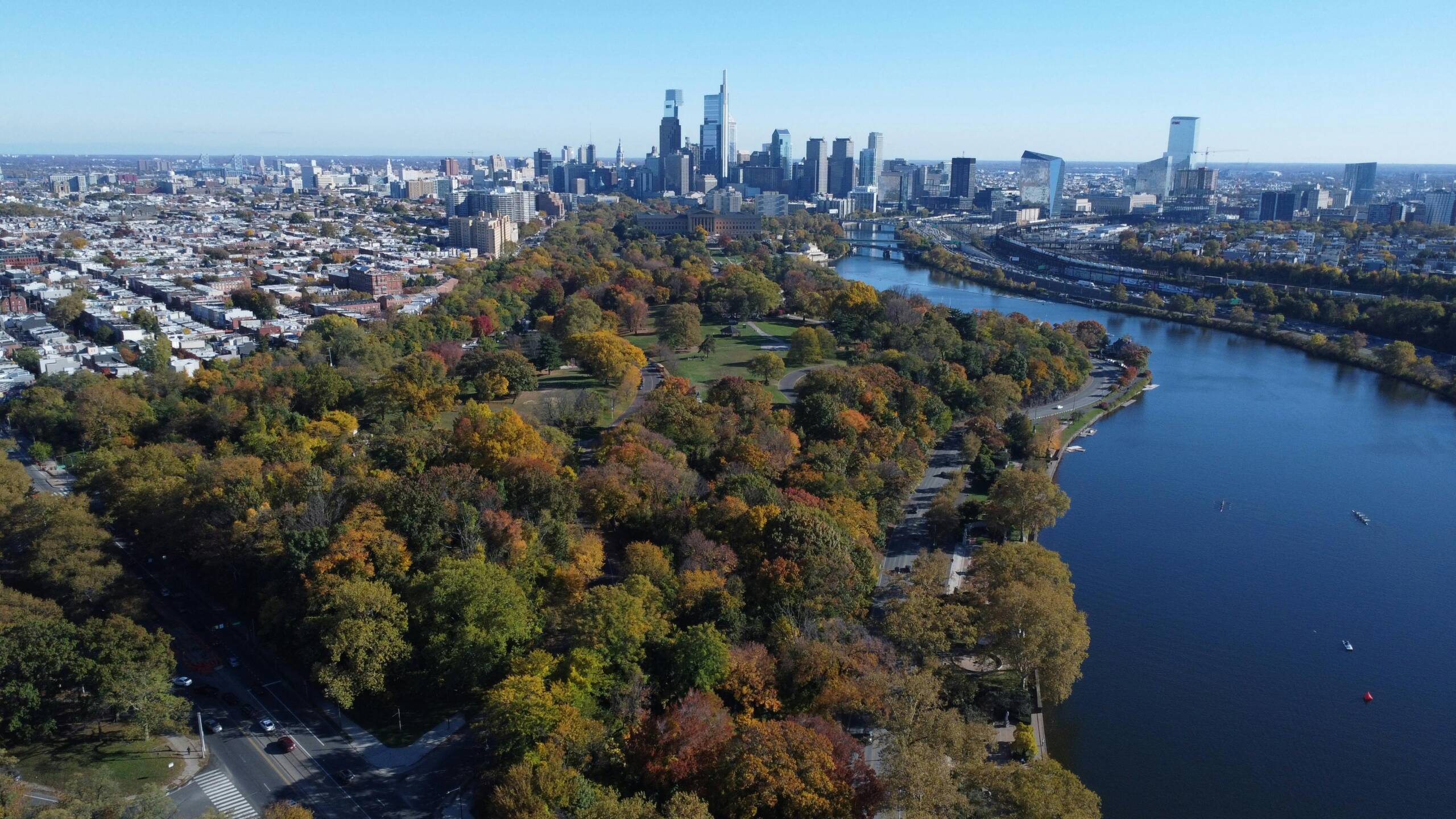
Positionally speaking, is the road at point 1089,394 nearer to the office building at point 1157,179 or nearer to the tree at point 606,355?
the tree at point 606,355

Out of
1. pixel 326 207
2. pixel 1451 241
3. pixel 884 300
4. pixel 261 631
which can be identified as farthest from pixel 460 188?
pixel 261 631

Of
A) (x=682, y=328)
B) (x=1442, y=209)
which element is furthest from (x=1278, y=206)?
(x=682, y=328)

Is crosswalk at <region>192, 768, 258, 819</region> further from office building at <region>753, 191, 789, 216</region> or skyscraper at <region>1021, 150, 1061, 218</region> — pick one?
skyscraper at <region>1021, 150, 1061, 218</region>

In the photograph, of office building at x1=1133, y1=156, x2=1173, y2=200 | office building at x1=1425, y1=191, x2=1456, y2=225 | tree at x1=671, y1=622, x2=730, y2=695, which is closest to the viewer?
tree at x1=671, y1=622, x2=730, y2=695

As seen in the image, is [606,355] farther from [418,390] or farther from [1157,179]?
[1157,179]

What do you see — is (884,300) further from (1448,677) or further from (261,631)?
(261,631)

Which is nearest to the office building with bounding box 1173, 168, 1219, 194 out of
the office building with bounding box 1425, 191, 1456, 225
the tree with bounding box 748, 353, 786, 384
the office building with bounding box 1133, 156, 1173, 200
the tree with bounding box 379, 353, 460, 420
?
the office building with bounding box 1133, 156, 1173, 200
